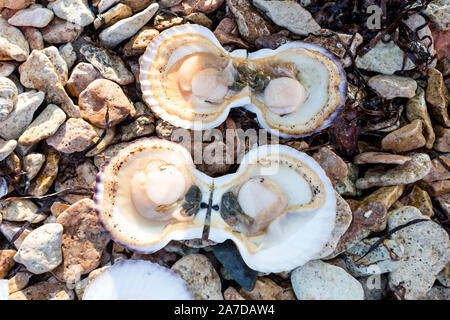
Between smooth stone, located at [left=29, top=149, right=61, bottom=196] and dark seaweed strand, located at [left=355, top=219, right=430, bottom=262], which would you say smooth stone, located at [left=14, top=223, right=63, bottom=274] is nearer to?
smooth stone, located at [left=29, top=149, right=61, bottom=196]

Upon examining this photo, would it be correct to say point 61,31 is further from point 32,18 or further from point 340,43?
point 340,43

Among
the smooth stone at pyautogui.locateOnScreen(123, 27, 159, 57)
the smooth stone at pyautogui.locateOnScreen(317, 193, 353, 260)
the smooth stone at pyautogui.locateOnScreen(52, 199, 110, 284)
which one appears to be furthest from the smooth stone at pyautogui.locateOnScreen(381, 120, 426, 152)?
the smooth stone at pyautogui.locateOnScreen(52, 199, 110, 284)

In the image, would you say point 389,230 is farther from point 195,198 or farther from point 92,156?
point 92,156

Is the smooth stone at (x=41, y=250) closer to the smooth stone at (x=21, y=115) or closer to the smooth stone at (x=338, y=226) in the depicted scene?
the smooth stone at (x=21, y=115)

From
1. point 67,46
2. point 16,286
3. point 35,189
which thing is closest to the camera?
point 16,286

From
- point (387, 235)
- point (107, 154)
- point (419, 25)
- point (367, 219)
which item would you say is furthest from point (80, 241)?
point (419, 25)

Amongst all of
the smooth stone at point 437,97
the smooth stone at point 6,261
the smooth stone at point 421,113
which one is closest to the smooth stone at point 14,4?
the smooth stone at point 6,261

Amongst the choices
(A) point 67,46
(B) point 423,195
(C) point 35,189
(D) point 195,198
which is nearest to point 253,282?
(D) point 195,198
